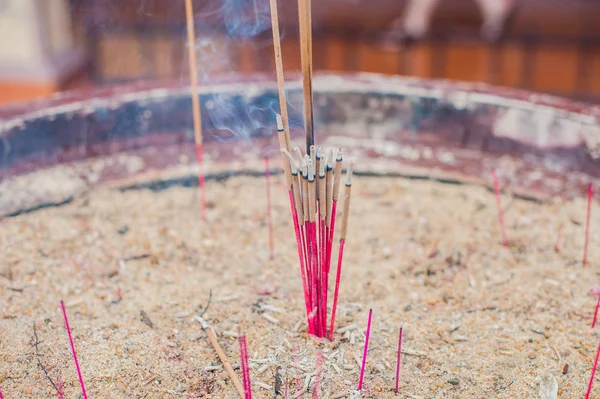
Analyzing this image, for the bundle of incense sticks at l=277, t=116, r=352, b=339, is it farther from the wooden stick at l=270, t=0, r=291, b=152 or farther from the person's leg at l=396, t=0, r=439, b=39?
the person's leg at l=396, t=0, r=439, b=39

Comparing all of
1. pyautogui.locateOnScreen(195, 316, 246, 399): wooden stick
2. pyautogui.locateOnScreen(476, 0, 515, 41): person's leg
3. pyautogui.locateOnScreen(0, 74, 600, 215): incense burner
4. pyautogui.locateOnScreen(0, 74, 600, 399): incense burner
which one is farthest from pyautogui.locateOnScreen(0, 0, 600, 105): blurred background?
pyautogui.locateOnScreen(195, 316, 246, 399): wooden stick

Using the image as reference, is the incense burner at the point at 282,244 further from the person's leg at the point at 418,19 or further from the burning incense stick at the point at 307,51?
the person's leg at the point at 418,19

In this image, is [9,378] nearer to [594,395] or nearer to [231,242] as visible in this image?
[231,242]

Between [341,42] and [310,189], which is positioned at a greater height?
[310,189]

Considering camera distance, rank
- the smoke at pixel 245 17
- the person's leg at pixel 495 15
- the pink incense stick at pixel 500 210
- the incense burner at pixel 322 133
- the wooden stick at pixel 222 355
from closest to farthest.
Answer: the wooden stick at pixel 222 355 < the pink incense stick at pixel 500 210 < the incense burner at pixel 322 133 < the smoke at pixel 245 17 < the person's leg at pixel 495 15

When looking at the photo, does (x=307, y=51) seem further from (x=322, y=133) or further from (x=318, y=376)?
(x=322, y=133)

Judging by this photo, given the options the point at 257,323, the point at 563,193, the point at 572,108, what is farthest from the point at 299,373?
the point at 572,108

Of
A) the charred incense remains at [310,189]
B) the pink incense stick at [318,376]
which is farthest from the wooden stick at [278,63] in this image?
the pink incense stick at [318,376]

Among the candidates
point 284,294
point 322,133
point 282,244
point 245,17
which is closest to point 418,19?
point 245,17
